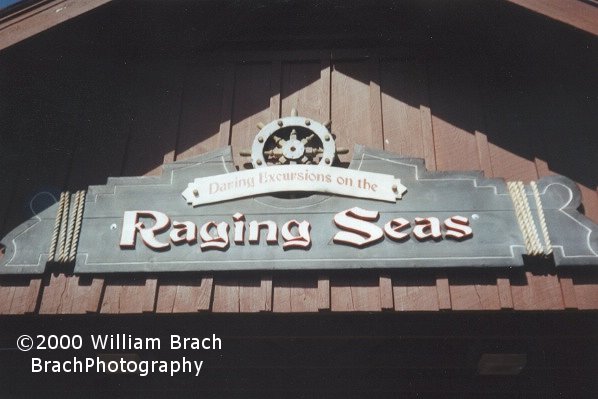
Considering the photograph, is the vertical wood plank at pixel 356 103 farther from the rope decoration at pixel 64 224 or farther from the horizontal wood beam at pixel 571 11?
the rope decoration at pixel 64 224

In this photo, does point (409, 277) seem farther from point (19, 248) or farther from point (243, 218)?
point (19, 248)

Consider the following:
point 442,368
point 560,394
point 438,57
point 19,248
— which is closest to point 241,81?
point 438,57

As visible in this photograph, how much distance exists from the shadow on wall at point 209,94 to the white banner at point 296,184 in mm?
652

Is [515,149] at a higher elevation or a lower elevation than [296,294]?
higher

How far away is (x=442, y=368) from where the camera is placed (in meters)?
5.11

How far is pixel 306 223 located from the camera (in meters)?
4.68

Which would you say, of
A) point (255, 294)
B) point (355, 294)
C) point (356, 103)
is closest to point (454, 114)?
point (356, 103)

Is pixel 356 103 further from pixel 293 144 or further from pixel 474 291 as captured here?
pixel 474 291

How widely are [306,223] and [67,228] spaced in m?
1.87

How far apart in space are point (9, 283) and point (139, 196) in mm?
1153

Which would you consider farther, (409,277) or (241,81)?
(241,81)

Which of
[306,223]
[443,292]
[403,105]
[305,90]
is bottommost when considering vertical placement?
[443,292]

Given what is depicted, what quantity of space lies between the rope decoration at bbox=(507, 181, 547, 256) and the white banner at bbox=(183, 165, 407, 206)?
2.70ft

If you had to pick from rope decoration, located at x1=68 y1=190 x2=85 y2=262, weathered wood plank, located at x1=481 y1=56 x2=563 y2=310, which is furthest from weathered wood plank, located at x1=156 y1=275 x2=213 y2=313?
weathered wood plank, located at x1=481 y1=56 x2=563 y2=310
